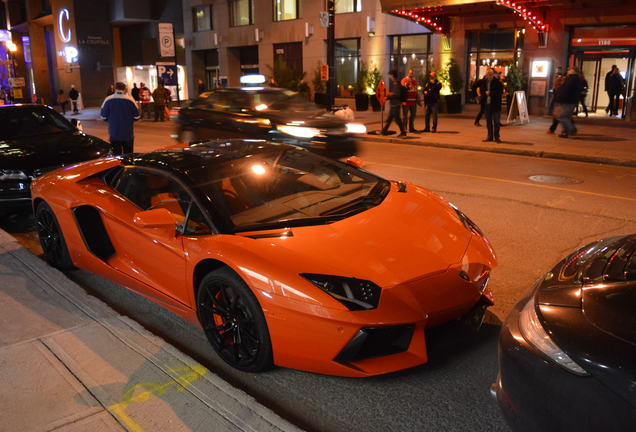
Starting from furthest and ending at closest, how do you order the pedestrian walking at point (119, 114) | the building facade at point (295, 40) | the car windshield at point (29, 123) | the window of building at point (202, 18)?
the window of building at point (202, 18) < the building facade at point (295, 40) < the pedestrian walking at point (119, 114) < the car windshield at point (29, 123)

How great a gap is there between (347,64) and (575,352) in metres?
28.1

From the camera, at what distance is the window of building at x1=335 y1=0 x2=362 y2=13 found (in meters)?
27.5

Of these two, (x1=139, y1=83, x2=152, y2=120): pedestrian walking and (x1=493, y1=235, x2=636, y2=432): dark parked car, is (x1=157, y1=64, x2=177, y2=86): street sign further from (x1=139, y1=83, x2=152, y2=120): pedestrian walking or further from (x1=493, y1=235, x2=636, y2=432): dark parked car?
(x1=493, y1=235, x2=636, y2=432): dark parked car

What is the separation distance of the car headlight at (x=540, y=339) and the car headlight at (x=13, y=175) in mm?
6715

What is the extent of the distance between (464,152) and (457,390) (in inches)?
448

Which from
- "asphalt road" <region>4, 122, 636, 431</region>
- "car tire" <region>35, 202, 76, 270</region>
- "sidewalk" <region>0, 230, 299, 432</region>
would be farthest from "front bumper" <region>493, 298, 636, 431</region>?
"car tire" <region>35, 202, 76, 270</region>

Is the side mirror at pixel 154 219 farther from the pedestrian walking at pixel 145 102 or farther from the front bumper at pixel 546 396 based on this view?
the pedestrian walking at pixel 145 102

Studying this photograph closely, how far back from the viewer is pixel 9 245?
6.20m

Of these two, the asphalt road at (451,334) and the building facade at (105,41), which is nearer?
the asphalt road at (451,334)

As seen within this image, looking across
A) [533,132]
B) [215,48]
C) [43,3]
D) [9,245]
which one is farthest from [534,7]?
[43,3]

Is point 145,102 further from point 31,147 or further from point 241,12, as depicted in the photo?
point 31,147

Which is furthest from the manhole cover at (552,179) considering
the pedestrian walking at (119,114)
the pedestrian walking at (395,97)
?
the pedestrian walking at (119,114)

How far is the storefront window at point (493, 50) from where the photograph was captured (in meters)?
22.3

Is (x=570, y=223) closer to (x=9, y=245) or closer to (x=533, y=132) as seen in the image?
(x=9, y=245)
